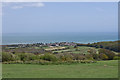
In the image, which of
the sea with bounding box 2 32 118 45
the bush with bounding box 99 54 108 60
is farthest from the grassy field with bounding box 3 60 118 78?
the sea with bounding box 2 32 118 45

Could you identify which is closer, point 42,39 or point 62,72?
point 62,72

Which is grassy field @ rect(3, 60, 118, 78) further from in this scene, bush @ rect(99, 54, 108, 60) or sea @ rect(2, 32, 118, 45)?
sea @ rect(2, 32, 118, 45)

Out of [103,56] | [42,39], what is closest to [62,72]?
[103,56]

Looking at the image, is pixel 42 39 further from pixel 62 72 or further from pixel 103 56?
pixel 62 72

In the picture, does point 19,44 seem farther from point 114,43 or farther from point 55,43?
point 114,43

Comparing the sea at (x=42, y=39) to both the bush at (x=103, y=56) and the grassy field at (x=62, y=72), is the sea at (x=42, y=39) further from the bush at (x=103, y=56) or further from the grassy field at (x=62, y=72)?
the grassy field at (x=62, y=72)

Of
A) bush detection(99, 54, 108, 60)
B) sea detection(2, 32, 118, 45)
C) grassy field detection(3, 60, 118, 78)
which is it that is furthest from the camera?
sea detection(2, 32, 118, 45)

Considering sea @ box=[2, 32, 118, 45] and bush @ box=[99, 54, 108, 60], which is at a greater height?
sea @ box=[2, 32, 118, 45]

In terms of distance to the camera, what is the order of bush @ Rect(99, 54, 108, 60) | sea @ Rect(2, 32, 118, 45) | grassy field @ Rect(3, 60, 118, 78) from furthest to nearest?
sea @ Rect(2, 32, 118, 45)
bush @ Rect(99, 54, 108, 60)
grassy field @ Rect(3, 60, 118, 78)

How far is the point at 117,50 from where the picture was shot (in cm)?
2366

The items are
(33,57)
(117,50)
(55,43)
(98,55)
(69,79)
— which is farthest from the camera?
(55,43)

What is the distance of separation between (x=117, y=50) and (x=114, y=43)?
1996mm

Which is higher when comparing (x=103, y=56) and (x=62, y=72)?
(x=62, y=72)

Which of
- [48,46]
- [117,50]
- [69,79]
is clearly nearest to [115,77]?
[69,79]
